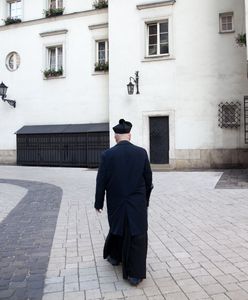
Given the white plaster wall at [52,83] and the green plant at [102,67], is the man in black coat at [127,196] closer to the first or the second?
the white plaster wall at [52,83]

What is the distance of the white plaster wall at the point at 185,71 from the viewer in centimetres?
1652

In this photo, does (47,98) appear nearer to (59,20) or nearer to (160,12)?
(59,20)

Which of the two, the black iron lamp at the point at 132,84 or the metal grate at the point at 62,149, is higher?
the black iron lamp at the point at 132,84

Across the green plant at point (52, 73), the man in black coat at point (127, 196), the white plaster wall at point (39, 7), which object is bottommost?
the man in black coat at point (127, 196)

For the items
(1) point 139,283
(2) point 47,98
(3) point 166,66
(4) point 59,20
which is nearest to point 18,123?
(2) point 47,98

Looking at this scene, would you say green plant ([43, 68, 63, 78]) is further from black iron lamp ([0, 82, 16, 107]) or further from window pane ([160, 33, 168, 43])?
window pane ([160, 33, 168, 43])

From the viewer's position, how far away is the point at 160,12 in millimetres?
17328

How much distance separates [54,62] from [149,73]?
19.6ft

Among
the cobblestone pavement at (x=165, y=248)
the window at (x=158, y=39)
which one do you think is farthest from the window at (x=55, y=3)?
the cobblestone pavement at (x=165, y=248)

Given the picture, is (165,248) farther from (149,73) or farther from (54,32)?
(54,32)

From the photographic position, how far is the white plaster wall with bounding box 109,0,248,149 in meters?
16.5

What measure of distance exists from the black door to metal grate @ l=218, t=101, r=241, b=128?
234 centimetres

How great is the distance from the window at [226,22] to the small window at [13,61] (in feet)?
35.8

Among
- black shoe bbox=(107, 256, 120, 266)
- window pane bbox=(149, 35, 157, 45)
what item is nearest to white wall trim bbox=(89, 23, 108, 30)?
window pane bbox=(149, 35, 157, 45)
